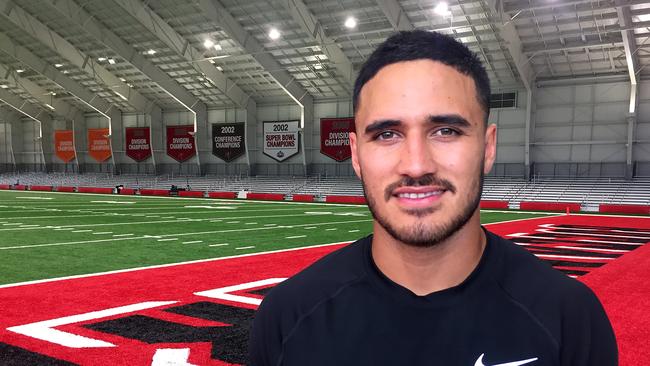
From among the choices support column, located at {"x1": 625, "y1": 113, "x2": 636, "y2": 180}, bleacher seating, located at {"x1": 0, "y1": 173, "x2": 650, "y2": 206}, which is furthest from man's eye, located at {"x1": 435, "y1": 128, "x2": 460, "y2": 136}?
support column, located at {"x1": 625, "y1": 113, "x2": 636, "y2": 180}

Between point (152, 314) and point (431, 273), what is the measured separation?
5084 mm

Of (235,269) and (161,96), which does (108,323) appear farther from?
(161,96)

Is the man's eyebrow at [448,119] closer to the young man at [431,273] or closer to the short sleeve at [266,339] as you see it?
the young man at [431,273]

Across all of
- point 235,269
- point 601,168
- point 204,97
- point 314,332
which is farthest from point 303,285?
point 204,97

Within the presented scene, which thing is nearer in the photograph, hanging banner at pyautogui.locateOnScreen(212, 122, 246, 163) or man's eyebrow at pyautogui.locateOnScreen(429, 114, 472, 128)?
man's eyebrow at pyautogui.locateOnScreen(429, 114, 472, 128)

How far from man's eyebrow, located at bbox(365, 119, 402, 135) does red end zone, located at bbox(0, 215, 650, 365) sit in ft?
11.3

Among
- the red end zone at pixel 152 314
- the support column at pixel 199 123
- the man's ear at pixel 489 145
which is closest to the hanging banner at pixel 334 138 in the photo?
the support column at pixel 199 123

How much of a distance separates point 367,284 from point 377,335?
0.61 ft

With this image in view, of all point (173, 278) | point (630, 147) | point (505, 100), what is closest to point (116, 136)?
point (505, 100)

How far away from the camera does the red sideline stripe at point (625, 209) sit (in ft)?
86.2

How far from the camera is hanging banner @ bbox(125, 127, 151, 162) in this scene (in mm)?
47531

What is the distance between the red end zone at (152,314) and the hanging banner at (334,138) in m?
28.0

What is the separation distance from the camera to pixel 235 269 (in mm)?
9461

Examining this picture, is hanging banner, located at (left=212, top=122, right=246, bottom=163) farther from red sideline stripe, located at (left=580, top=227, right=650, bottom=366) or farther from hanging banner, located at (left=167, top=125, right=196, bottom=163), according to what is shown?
red sideline stripe, located at (left=580, top=227, right=650, bottom=366)
